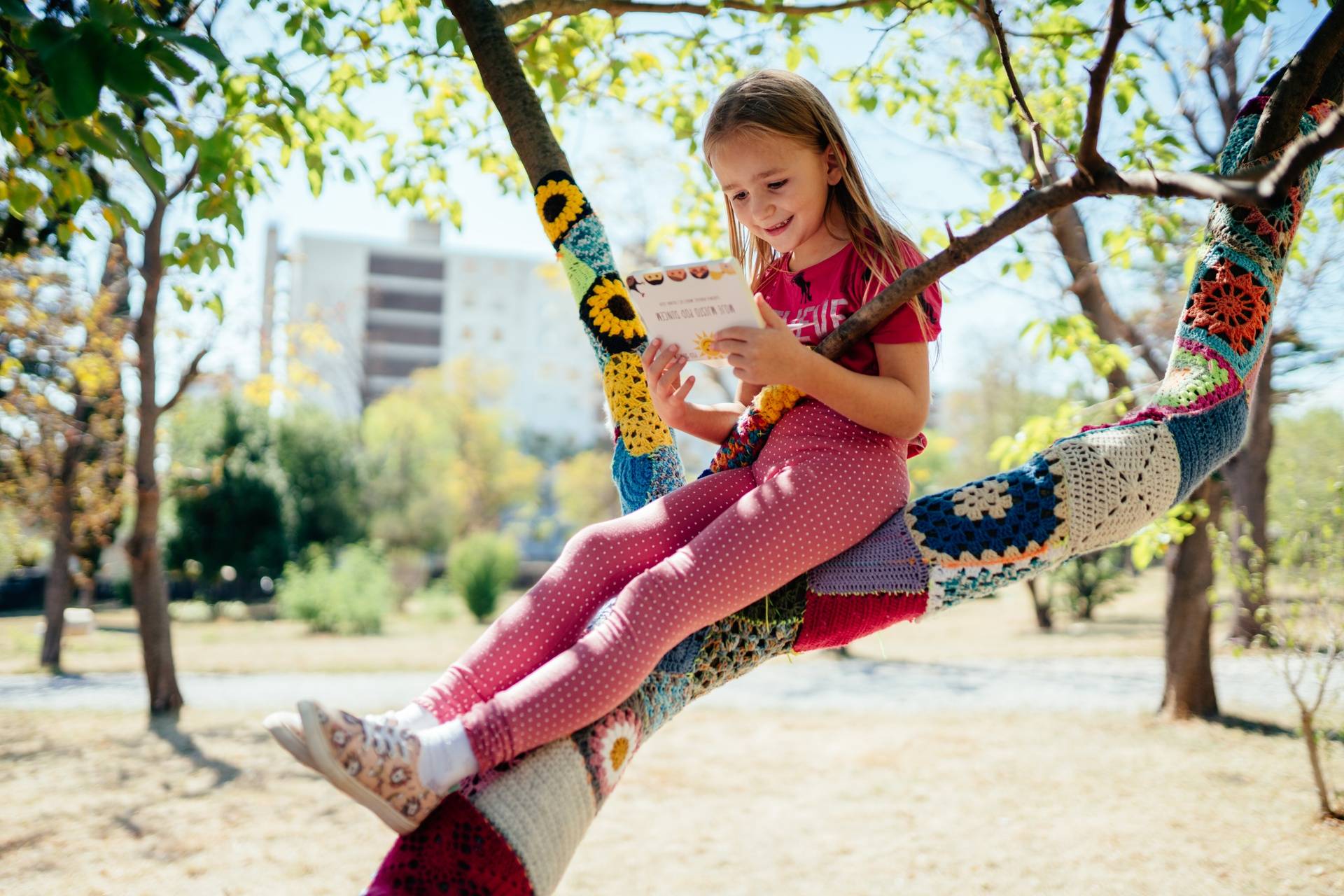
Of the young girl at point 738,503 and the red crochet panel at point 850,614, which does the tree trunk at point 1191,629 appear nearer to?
the young girl at point 738,503

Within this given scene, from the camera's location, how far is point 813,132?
82.0 inches

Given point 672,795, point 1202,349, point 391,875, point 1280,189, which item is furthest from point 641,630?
point 672,795

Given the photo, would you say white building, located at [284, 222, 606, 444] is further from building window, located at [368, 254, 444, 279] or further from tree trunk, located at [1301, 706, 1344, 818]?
tree trunk, located at [1301, 706, 1344, 818]

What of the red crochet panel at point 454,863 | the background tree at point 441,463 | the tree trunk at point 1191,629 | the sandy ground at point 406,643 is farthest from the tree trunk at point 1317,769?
the background tree at point 441,463

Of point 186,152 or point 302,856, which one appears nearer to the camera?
point 186,152

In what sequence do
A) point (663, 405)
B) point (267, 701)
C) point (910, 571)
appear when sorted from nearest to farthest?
point (910, 571) → point (663, 405) → point (267, 701)

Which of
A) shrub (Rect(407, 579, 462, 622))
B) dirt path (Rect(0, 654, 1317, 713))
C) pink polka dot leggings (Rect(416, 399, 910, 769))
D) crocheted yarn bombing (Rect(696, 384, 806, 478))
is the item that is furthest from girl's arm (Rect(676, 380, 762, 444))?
shrub (Rect(407, 579, 462, 622))

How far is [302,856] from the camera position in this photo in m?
5.35

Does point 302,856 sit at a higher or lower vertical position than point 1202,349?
lower

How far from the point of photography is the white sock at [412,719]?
1.47m

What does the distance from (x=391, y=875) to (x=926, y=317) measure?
1354 mm

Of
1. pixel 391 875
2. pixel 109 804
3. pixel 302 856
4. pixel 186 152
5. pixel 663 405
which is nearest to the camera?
pixel 391 875

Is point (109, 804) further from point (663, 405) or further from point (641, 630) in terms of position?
point (641, 630)

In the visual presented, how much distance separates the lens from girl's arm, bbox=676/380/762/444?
2367mm
